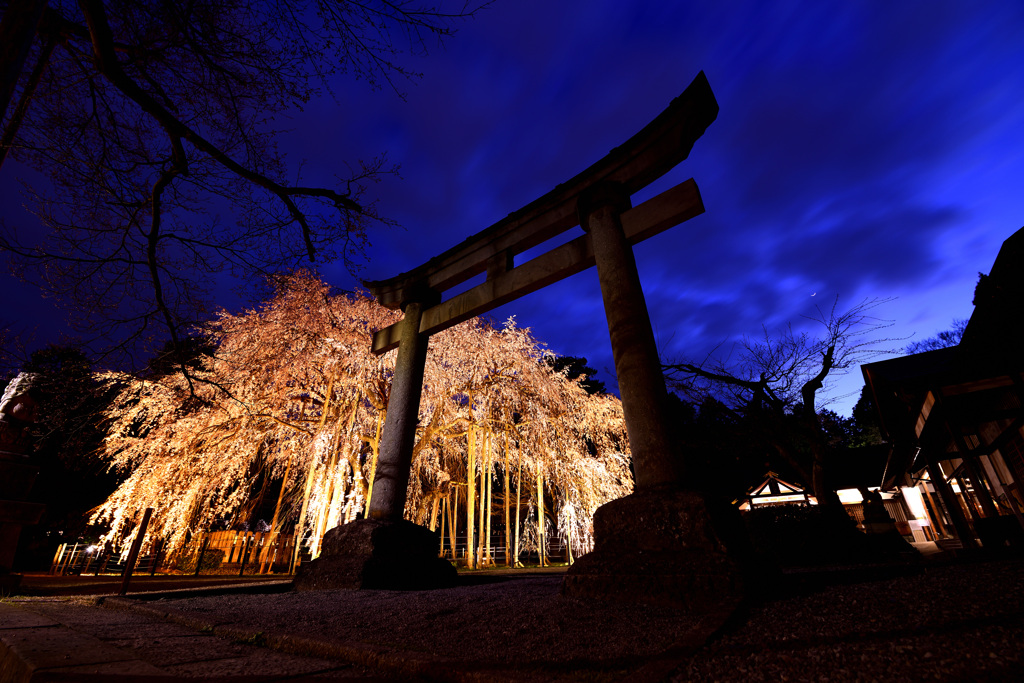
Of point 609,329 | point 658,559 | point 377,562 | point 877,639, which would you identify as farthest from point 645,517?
point 377,562

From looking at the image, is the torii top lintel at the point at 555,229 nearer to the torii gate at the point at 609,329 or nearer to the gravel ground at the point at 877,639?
the torii gate at the point at 609,329

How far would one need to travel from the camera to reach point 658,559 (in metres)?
2.73

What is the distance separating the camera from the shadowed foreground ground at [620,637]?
4.69 ft

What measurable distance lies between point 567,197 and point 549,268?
0.95 m

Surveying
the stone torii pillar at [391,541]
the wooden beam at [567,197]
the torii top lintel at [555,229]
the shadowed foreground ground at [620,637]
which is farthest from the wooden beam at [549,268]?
the shadowed foreground ground at [620,637]

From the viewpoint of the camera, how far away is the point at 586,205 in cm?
470

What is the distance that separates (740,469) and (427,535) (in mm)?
23701

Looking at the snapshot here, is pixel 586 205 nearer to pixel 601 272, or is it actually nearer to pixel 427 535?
pixel 601 272

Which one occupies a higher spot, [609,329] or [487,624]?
[609,329]

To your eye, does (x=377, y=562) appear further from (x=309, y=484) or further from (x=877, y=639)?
(x=309, y=484)

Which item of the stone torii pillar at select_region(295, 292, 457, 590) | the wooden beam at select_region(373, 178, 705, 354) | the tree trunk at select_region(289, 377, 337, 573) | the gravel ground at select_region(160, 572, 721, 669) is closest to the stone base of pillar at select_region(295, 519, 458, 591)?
the stone torii pillar at select_region(295, 292, 457, 590)

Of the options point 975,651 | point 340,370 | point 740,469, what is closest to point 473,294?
point 975,651

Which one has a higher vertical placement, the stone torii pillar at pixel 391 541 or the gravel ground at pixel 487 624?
the stone torii pillar at pixel 391 541

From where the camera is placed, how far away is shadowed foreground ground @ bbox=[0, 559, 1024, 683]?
1.43 meters
